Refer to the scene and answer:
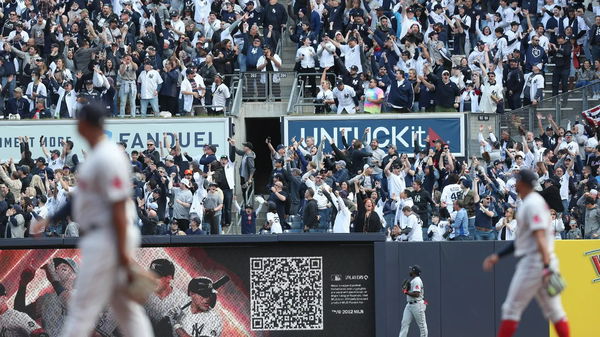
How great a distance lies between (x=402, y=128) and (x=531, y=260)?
19707 millimetres

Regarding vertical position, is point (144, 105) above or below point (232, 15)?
below

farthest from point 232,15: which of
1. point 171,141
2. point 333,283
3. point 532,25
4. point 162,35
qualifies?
point 333,283

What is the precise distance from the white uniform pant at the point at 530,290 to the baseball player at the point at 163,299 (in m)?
10.3

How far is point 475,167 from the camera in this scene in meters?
26.4

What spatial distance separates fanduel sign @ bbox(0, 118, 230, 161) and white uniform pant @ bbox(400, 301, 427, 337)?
11.1 meters

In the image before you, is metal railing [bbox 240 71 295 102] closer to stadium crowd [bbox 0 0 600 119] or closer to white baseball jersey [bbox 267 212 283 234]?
stadium crowd [bbox 0 0 600 119]

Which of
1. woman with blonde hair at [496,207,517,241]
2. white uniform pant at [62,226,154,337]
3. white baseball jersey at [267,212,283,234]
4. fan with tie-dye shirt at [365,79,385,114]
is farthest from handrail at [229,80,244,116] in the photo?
white uniform pant at [62,226,154,337]

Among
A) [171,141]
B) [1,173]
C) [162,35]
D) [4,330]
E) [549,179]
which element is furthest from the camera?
[162,35]

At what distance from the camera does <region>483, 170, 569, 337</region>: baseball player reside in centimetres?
1112

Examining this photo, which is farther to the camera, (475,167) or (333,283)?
(475,167)

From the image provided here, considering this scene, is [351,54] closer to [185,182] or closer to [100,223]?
[185,182]

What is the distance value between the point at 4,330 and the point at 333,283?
559 centimetres

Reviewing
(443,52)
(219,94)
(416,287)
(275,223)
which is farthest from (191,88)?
(416,287)

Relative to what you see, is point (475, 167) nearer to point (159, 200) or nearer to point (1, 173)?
point (159, 200)
